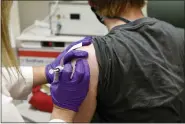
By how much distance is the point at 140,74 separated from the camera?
1188 millimetres

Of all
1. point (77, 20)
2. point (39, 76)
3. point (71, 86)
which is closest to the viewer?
point (71, 86)

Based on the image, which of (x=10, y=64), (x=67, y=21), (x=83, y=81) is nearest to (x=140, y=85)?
(x=83, y=81)

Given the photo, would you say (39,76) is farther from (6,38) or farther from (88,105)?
(6,38)

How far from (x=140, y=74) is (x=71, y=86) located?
1.03ft

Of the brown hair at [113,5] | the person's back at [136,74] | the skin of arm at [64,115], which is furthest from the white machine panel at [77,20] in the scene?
the skin of arm at [64,115]

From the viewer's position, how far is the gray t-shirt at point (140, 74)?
3.80 feet

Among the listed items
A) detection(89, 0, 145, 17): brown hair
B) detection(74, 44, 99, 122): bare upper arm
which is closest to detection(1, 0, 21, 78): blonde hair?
detection(74, 44, 99, 122): bare upper arm

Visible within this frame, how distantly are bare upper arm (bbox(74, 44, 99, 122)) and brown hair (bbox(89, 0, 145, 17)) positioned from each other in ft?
0.96

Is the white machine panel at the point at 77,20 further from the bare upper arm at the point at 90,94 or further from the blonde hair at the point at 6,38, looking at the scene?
the blonde hair at the point at 6,38

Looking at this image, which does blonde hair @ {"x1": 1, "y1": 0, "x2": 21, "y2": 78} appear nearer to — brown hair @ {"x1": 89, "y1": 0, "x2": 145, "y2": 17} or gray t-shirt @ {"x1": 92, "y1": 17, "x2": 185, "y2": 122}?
gray t-shirt @ {"x1": 92, "y1": 17, "x2": 185, "y2": 122}

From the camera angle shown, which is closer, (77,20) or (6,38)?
(6,38)

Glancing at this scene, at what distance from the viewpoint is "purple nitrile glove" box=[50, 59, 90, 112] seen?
1.05 meters

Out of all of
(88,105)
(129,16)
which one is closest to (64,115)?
(88,105)

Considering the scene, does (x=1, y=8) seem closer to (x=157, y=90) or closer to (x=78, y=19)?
(x=157, y=90)
